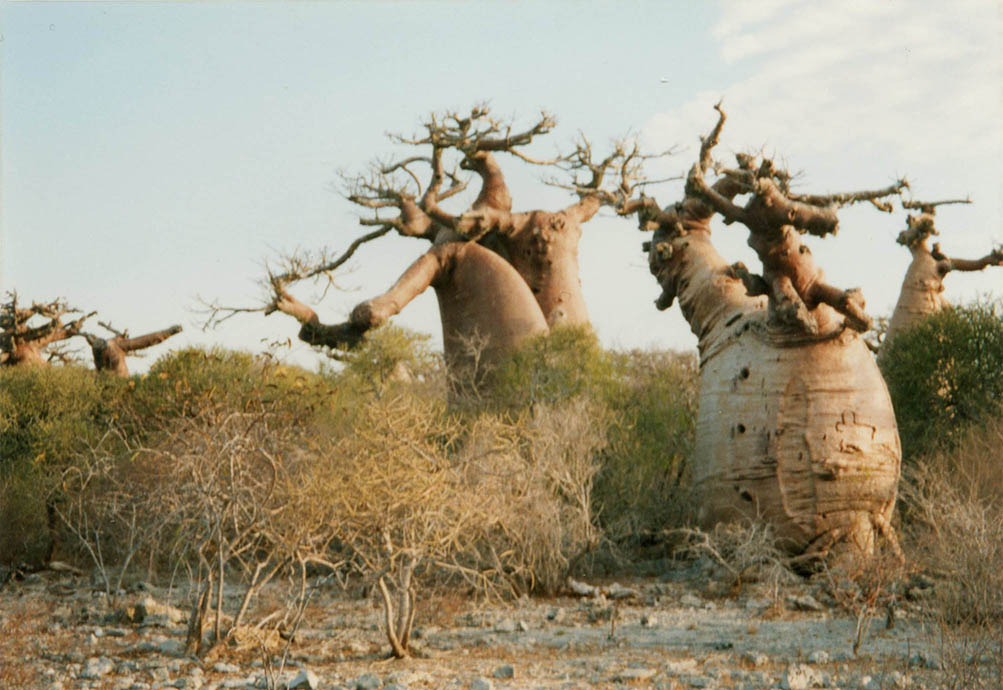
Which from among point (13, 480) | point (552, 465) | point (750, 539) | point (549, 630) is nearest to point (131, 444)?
point (13, 480)

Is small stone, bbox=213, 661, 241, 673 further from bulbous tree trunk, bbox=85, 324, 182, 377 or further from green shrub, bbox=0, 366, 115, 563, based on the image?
bulbous tree trunk, bbox=85, 324, 182, 377

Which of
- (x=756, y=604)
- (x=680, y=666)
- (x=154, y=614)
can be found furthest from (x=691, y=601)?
(x=154, y=614)

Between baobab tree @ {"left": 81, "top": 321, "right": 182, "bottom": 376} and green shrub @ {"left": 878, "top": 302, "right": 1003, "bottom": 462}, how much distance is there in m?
8.49

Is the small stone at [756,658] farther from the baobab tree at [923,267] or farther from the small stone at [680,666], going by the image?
the baobab tree at [923,267]

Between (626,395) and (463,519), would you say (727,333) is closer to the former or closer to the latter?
(626,395)

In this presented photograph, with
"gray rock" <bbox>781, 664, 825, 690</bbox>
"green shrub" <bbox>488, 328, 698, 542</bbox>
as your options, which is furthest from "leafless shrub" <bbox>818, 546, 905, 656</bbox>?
"green shrub" <bbox>488, 328, 698, 542</bbox>

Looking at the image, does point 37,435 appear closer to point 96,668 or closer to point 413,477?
point 96,668

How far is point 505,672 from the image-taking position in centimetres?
669

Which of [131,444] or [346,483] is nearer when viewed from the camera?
[346,483]

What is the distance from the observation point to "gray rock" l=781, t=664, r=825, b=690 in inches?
245

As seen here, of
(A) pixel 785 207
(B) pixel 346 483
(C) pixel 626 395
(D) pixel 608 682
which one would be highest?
(A) pixel 785 207

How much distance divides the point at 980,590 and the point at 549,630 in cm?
280

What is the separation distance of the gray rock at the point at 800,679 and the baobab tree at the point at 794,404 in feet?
12.6

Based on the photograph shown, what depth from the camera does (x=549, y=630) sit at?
8344mm
